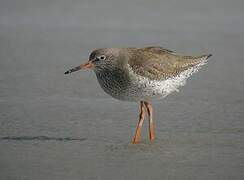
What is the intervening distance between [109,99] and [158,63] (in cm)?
122

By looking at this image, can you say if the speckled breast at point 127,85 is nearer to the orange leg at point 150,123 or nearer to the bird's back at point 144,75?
the bird's back at point 144,75

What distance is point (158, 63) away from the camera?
688cm

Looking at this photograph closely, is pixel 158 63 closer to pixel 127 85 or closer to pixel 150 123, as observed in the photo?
pixel 127 85

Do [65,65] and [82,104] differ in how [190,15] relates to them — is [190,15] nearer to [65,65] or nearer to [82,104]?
[65,65]

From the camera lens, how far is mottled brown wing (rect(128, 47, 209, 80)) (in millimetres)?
6645

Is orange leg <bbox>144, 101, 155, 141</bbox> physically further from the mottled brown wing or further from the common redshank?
the mottled brown wing

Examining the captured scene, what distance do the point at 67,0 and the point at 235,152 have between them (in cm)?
733

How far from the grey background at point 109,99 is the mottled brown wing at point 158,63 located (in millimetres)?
503

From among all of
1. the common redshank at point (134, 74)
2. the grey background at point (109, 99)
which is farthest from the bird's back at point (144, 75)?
the grey background at point (109, 99)

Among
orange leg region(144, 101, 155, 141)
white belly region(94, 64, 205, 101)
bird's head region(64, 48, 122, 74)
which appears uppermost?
bird's head region(64, 48, 122, 74)

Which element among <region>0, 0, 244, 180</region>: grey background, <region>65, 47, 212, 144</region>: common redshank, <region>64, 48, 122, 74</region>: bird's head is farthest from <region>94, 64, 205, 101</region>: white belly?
<region>0, 0, 244, 180</region>: grey background

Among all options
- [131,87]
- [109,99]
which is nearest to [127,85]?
[131,87]

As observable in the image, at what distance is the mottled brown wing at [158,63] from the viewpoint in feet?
21.8

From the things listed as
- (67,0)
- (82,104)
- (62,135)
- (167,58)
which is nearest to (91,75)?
(82,104)
